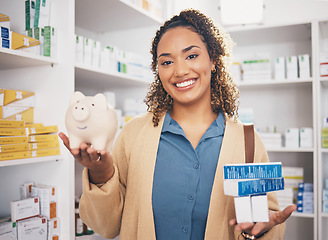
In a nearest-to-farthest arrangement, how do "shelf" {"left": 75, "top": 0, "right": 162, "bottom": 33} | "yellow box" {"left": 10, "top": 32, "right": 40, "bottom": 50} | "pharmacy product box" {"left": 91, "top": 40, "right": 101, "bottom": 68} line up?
"yellow box" {"left": 10, "top": 32, "right": 40, "bottom": 50}, "pharmacy product box" {"left": 91, "top": 40, "right": 101, "bottom": 68}, "shelf" {"left": 75, "top": 0, "right": 162, "bottom": 33}

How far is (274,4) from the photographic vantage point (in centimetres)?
330

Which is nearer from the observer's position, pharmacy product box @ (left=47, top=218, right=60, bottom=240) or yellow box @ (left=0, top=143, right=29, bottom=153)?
yellow box @ (left=0, top=143, right=29, bottom=153)

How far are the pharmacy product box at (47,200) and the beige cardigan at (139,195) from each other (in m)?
0.55

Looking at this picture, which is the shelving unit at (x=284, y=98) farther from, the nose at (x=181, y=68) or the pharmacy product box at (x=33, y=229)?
the pharmacy product box at (x=33, y=229)

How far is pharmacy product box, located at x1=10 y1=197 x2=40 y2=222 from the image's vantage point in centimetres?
166

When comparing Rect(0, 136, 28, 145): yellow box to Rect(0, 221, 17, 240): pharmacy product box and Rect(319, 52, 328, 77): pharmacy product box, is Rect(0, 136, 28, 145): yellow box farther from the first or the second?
Rect(319, 52, 328, 77): pharmacy product box

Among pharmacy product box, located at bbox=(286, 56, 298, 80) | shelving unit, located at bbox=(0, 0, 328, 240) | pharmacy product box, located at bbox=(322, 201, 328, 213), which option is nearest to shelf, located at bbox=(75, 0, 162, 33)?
shelving unit, located at bbox=(0, 0, 328, 240)

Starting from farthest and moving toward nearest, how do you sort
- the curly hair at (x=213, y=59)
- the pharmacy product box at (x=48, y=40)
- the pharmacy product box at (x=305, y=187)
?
1. the pharmacy product box at (x=305, y=187)
2. the pharmacy product box at (x=48, y=40)
3. the curly hair at (x=213, y=59)

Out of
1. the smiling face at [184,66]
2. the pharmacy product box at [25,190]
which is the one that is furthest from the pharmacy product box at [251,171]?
the pharmacy product box at [25,190]

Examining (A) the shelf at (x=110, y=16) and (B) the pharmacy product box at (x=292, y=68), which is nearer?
(A) the shelf at (x=110, y=16)

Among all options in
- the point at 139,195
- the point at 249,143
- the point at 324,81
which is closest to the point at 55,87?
the point at 139,195

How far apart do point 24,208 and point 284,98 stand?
2497 millimetres

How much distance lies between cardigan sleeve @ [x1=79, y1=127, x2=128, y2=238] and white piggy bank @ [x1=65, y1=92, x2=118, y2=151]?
14cm

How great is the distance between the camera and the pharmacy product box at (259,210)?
1.09m
